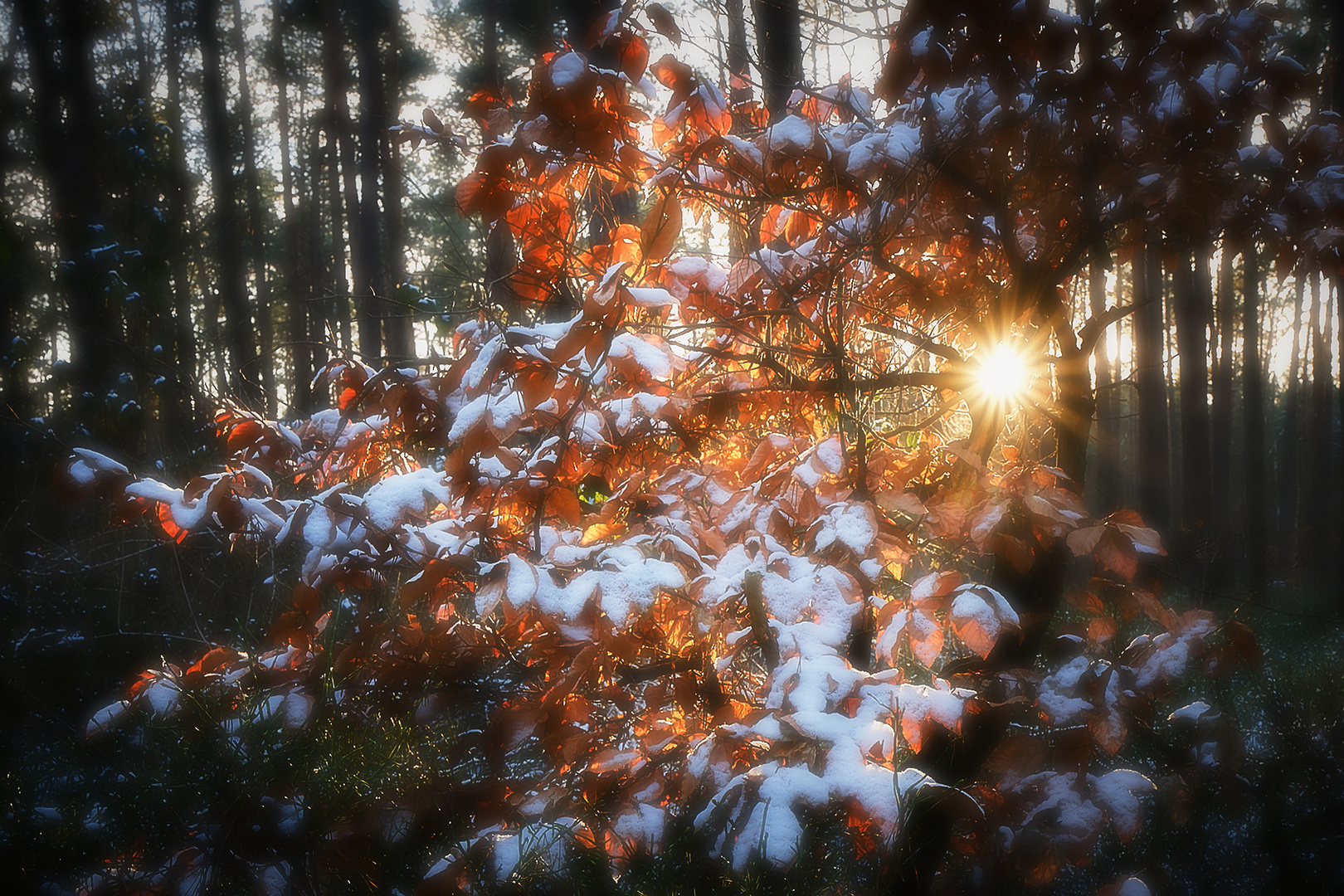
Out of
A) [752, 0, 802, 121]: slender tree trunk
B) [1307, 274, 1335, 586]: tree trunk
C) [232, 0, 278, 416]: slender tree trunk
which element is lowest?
[1307, 274, 1335, 586]: tree trunk

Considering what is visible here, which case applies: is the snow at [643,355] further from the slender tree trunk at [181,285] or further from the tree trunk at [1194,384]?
the tree trunk at [1194,384]

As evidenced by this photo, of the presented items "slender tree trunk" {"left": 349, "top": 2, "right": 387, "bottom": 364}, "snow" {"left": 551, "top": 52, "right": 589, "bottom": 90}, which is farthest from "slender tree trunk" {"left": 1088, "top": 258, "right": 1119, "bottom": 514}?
"slender tree trunk" {"left": 349, "top": 2, "right": 387, "bottom": 364}

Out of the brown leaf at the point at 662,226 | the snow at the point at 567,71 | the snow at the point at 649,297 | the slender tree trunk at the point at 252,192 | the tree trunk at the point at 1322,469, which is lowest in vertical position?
the tree trunk at the point at 1322,469

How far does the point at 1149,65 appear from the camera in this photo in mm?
1597

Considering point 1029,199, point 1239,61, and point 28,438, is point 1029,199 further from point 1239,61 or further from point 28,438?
point 28,438

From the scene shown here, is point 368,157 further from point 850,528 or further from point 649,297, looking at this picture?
point 850,528

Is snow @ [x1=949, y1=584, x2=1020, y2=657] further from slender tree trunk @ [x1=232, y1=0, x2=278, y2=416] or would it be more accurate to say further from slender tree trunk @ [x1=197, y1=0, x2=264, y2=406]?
slender tree trunk @ [x1=232, y1=0, x2=278, y2=416]

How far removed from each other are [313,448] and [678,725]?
1296 mm

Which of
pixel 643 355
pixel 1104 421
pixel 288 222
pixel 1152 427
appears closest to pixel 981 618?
pixel 643 355

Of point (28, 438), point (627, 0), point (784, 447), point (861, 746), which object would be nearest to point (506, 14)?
point (28, 438)

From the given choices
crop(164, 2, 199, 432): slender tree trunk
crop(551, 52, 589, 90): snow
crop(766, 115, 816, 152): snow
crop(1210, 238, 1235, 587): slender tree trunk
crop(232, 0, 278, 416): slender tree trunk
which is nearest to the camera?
crop(551, 52, 589, 90): snow

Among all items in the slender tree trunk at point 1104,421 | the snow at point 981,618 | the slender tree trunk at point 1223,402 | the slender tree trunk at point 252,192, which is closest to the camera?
the snow at point 981,618

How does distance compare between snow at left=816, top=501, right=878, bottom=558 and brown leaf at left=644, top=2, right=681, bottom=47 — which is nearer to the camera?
snow at left=816, top=501, right=878, bottom=558

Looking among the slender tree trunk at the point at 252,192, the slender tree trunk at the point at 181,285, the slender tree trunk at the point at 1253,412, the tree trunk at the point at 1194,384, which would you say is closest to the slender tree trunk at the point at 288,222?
the slender tree trunk at the point at 252,192
